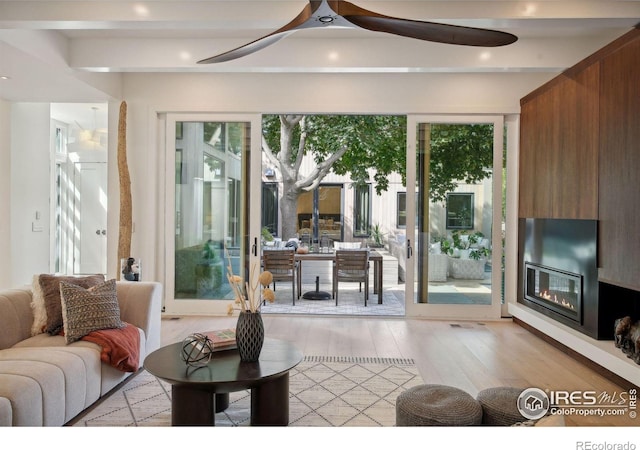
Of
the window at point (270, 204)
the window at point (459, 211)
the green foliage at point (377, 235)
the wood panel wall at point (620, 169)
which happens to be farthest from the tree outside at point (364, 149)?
the green foliage at point (377, 235)

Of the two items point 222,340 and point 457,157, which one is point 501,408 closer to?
point 222,340

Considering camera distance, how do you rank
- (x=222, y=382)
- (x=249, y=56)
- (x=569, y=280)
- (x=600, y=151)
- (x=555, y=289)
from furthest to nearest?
(x=249, y=56) < (x=555, y=289) < (x=569, y=280) < (x=600, y=151) < (x=222, y=382)

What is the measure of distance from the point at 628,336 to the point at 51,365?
384 centimetres

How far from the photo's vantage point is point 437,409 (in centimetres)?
202

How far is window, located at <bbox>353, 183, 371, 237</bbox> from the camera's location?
1356 centimetres

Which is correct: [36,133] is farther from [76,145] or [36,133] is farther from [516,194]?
[516,194]

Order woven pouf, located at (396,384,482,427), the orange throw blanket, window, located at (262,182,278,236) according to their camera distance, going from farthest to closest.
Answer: window, located at (262,182,278,236) < the orange throw blanket < woven pouf, located at (396,384,482,427)

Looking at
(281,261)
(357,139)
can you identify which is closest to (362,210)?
(357,139)

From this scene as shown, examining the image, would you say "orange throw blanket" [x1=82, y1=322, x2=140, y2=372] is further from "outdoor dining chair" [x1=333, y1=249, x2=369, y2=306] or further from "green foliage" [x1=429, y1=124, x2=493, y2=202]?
"green foliage" [x1=429, y1=124, x2=493, y2=202]

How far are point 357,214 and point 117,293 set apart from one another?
10.4m

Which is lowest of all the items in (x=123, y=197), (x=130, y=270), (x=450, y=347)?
(x=450, y=347)

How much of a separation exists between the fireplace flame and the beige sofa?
3.65 metres

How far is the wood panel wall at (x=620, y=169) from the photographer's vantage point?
325cm

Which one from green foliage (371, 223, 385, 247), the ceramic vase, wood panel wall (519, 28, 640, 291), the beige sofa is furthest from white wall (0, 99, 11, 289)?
green foliage (371, 223, 385, 247)
